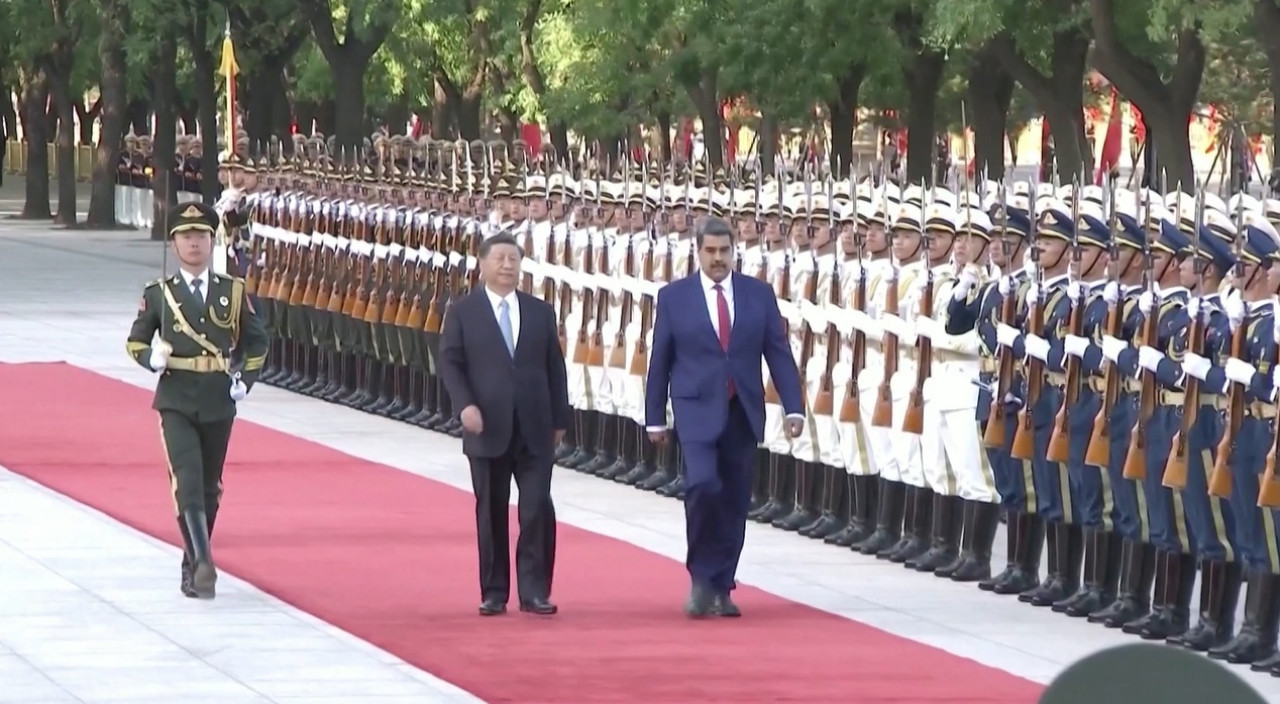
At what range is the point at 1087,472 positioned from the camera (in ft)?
38.9

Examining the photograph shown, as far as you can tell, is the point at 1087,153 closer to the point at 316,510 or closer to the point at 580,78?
the point at 580,78

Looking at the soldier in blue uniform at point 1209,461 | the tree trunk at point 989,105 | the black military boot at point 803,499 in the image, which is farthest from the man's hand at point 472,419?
the tree trunk at point 989,105

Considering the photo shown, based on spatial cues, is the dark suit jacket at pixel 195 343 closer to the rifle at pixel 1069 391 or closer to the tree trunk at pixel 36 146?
the rifle at pixel 1069 391

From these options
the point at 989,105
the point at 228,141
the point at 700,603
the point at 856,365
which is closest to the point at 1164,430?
the point at 700,603

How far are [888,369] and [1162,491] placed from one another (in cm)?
253

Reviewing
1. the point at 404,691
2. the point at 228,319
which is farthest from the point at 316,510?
the point at 404,691

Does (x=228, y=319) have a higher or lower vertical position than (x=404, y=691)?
higher

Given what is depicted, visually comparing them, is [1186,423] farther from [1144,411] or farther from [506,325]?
[506,325]

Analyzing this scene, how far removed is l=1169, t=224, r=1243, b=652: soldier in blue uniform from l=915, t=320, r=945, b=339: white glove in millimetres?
2057

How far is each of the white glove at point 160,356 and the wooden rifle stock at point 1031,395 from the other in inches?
142

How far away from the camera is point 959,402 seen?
12922 mm

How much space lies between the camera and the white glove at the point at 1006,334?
12195mm

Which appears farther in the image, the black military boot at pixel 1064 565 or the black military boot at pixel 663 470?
the black military boot at pixel 663 470

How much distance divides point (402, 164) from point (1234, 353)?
41.1 ft
